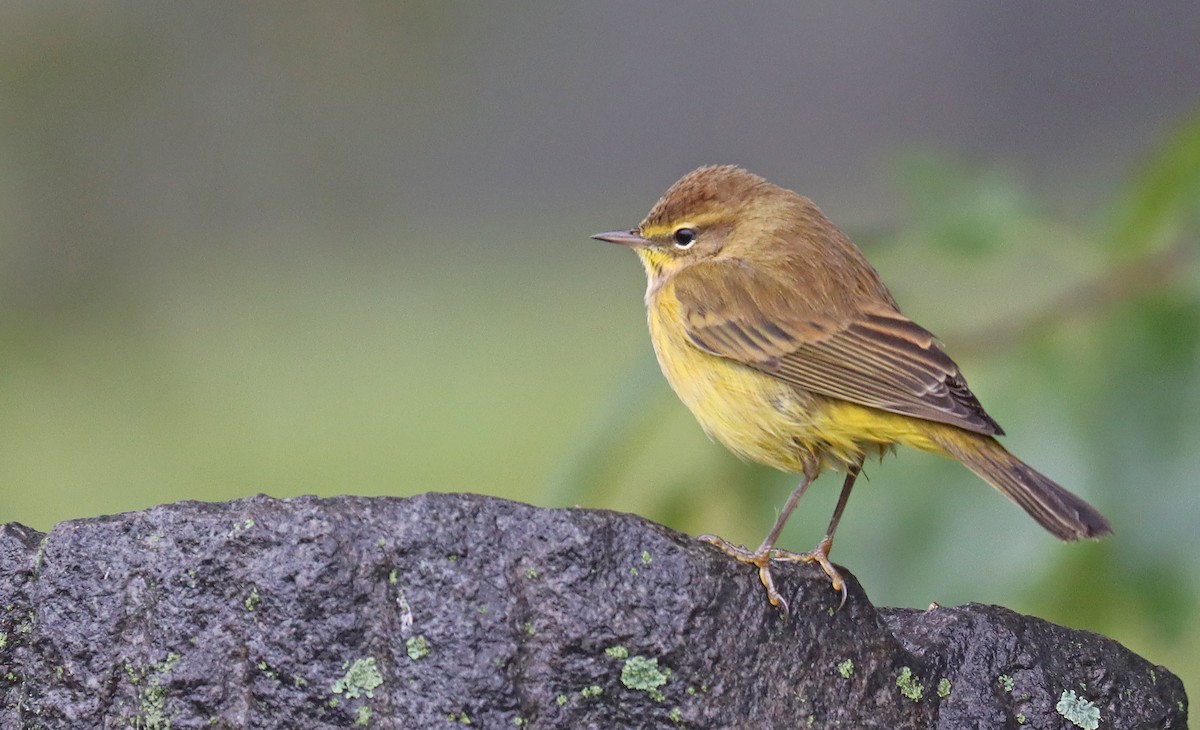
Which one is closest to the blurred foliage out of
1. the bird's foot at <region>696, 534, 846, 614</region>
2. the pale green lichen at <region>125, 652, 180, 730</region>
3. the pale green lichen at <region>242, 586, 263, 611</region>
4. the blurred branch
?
the blurred branch

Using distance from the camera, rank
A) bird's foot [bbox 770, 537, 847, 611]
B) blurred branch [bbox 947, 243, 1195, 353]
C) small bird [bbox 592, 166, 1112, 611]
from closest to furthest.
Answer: bird's foot [bbox 770, 537, 847, 611], small bird [bbox 592, 166, 1112, 611], blurred branch [bbox 947, 243, 1195, 353]

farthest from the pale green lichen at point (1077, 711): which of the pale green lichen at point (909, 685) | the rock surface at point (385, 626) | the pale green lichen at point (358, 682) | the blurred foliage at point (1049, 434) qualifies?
the pale green lichen at point (358, 682)

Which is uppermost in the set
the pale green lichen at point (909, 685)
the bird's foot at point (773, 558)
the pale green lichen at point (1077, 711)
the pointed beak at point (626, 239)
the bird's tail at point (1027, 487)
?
the pointed beak at point (626, 239)

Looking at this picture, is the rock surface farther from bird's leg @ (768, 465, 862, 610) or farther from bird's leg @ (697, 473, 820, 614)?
bird's leg @ (768, 465, 862, 610)

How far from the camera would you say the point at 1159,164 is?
13.0 ft

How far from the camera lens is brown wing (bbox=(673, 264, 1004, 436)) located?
4.12 meters

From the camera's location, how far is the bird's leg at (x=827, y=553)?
3.45 m

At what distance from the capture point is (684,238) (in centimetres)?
524

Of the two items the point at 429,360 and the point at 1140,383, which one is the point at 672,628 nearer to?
the point at 1140,383

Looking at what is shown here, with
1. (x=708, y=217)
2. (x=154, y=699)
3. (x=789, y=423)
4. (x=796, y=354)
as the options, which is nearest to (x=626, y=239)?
(x=708, y=217)

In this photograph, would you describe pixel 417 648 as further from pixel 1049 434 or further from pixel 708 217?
pixel 708 217

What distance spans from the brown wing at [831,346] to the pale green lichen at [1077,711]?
2.94ft

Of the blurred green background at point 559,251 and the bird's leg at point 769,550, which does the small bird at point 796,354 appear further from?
the blurred green background at point 559,251

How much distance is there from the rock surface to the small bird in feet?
1.52
